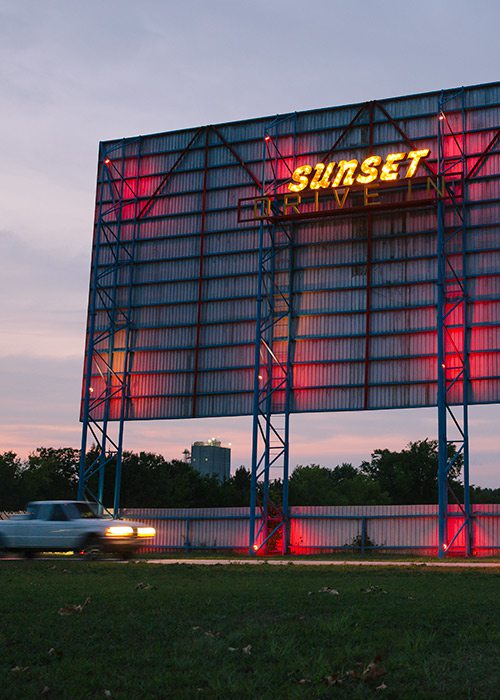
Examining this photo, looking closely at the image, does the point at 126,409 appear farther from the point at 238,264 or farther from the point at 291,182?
the point at 291,182

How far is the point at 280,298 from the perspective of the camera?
47875mm

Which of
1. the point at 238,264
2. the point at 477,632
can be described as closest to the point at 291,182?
the point at 238,264

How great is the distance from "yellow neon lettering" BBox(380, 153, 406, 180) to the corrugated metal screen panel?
2.46ft

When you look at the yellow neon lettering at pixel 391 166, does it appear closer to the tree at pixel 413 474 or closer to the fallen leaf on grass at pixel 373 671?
the fallen leaf on grass at pixel 373 671

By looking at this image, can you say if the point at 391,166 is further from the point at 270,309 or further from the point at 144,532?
the point at 144,532

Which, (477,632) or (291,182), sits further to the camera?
(291,182)

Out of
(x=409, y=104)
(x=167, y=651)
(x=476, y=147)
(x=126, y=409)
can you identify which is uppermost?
(x=409, y=104)

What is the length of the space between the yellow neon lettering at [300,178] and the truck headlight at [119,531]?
22.9m

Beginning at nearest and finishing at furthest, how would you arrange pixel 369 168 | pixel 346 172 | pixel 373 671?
pixel 373 671
pixel 369 168
pixel 346 172

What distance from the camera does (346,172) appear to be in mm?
46281

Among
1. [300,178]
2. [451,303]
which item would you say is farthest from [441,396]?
[300,178]

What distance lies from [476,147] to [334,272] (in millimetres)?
9357

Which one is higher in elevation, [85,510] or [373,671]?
[85,510]

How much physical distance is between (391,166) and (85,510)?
948 inches
